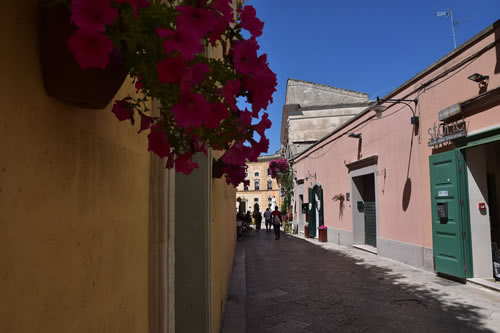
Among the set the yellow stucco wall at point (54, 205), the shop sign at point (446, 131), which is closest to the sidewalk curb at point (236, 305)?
the yellow stucco wall at point (54, 205)

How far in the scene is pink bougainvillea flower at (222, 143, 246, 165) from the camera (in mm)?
1148

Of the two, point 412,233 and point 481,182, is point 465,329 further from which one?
point 412,233

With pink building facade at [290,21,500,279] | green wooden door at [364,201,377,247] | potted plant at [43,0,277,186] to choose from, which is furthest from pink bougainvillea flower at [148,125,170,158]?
green wooden door at [364,201,377,247]

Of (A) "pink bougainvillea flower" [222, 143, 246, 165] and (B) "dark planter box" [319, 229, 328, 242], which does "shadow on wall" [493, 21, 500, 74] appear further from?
(B) "dark planter box" [319, 229, 328, 242]

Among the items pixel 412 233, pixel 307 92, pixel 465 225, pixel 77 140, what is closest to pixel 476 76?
pixel 465 225

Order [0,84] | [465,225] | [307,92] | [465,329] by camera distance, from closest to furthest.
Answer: [0,84] → [465,329] → [465,225] → [307,92]

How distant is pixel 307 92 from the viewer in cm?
2873

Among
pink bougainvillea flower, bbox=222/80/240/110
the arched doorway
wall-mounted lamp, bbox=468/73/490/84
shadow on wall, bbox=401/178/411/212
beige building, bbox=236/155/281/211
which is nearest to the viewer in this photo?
pink bougainvillea flower, bbox=222/80/240/110

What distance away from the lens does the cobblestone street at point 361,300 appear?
4582 mm

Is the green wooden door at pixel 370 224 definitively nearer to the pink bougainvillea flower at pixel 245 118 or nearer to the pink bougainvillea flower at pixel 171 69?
the pink bougainvillea flower at pixel 245 118

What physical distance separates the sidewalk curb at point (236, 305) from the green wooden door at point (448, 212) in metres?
3.90

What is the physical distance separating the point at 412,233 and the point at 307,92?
2155 centimetres

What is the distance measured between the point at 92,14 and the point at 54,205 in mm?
451

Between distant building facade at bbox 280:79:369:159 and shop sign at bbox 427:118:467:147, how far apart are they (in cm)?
1614
